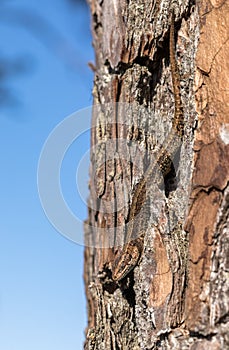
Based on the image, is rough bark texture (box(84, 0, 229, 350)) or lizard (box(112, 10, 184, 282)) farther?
lizard (box(112, 10, 184, 282))

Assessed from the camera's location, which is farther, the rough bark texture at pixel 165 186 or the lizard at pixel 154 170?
the lizard at pixel 154 170

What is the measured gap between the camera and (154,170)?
2279 millimetres

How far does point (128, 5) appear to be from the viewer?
2520mm

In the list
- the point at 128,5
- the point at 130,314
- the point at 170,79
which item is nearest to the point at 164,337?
the point at 130,314

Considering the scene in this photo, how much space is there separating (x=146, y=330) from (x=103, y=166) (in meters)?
0.71

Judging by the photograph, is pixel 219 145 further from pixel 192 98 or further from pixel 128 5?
pixel 128 5

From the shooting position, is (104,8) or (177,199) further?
(104,8)

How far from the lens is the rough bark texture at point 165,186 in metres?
1.83

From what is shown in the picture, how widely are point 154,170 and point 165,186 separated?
0.06 m

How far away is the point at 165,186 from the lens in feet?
7.47

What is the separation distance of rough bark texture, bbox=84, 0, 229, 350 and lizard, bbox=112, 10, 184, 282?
2 centimetres

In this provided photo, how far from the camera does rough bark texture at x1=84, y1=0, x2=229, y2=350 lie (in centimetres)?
183

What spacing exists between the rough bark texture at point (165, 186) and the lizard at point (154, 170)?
2 centimetres

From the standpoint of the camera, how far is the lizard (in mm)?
2209
